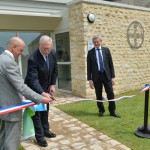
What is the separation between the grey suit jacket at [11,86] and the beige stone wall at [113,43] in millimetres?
5297

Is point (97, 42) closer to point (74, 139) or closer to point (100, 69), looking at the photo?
point (100, 69)

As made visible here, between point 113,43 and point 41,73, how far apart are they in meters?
5.35

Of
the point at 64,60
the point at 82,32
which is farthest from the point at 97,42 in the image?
the point at 64,60

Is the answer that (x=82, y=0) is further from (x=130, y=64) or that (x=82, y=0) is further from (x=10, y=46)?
(x=10, y=46)

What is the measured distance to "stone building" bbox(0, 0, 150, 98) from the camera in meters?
8.45

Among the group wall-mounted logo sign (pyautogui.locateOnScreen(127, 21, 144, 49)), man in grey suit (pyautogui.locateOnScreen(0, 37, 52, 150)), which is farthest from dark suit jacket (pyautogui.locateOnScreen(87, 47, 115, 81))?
wall-mounted logo sign (pyautogui.locateOnScreen(127, 21, 144, 49))

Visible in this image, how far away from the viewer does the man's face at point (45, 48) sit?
417cm

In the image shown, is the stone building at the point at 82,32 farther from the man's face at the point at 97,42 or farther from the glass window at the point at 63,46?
the man's face at the point at 97,42

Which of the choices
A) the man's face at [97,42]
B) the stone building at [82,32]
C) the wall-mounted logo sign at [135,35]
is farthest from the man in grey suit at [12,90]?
the wall-mounted logo sign at [135,35]

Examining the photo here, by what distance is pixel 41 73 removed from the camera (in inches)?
174

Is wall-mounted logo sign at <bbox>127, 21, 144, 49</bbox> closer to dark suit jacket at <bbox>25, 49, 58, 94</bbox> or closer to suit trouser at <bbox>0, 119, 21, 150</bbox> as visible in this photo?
dark suit jacket at <bbox>25, 49, 58, 94</bbox>

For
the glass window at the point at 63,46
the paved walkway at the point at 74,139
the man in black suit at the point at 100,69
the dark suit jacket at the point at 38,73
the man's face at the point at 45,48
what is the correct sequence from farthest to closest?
the glass window at the point at 63,46 < the man in black suit at the point at 100,69 < the paved walkway at the point at 74,139 < the dark suit jacket at the point at 38,73 < the man's face at the point at 45,48

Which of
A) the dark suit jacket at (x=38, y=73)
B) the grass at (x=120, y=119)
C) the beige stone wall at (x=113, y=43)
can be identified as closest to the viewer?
the dark suit jacket at (x=38, y=73)

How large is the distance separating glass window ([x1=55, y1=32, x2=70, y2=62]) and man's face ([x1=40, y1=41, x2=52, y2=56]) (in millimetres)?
5198
